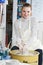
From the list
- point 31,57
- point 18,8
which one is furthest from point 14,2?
point 31,57

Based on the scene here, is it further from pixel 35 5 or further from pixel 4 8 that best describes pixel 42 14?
pixel 4 8

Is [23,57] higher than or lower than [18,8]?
lower

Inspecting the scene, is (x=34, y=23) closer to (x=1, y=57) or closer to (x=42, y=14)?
(x=1, y=57)

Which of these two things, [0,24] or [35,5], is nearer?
[0,24]

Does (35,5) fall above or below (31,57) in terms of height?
above

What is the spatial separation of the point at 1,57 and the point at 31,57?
0.99 ft

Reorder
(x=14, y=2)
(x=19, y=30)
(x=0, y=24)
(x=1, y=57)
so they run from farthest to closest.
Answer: (x=14, y=2), (x=0, y=24), (x=19, y=30), (x=1, y=57)

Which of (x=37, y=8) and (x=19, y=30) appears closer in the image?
(x=19, y=30)

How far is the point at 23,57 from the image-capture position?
181 cm

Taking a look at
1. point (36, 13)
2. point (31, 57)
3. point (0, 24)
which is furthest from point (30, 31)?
point (36, 13)

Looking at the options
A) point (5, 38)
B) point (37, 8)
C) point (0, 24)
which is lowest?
point (5, 38)

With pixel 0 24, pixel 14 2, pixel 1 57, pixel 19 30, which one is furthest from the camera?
pixel 14 2

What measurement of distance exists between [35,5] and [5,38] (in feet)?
2.88

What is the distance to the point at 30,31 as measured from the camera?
7.91 ft
